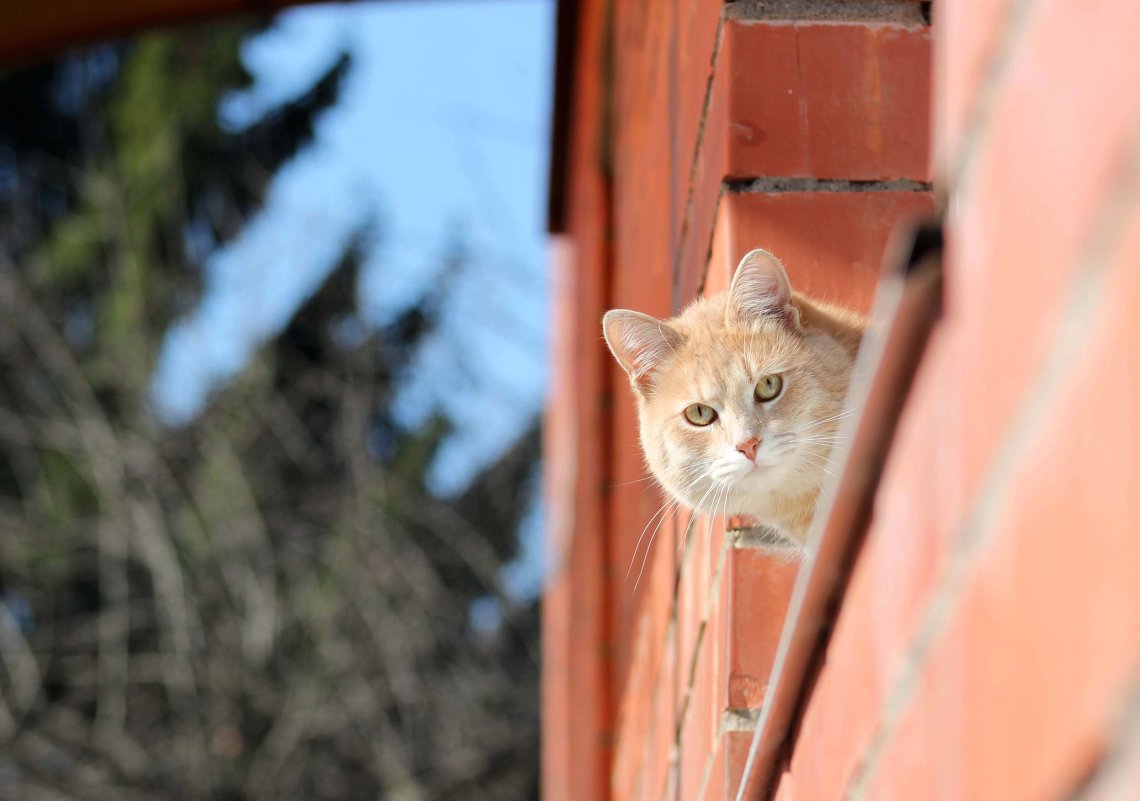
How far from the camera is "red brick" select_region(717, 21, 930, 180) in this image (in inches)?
60.1

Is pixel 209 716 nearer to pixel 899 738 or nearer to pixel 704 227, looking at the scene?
pixel 704 227

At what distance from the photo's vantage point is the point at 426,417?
9.34m

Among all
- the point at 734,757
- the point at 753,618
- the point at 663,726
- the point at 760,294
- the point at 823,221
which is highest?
Answer: the point at 823,221

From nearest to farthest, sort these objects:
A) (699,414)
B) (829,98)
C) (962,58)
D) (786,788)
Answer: (962,58) → (786,788) → (829,98) → (699,414)

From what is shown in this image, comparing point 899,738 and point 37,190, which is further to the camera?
point 37,190

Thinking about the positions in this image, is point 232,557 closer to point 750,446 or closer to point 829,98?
Result: point 750,446

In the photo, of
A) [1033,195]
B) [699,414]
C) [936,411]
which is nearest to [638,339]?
[699,414]

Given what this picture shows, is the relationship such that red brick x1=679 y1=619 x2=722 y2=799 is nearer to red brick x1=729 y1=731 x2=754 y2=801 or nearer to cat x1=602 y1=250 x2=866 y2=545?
red brick x1=729 y1=731 x2=754 y2=801

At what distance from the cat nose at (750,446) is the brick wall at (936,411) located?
0.38 feet

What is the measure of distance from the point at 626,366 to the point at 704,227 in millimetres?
531

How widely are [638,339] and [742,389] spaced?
0.21 m

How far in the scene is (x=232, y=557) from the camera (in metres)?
8.50

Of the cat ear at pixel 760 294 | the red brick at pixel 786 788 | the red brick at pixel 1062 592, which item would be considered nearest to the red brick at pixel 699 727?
the red brick at pixel 786 788

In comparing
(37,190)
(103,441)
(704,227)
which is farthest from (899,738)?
(37,190)
